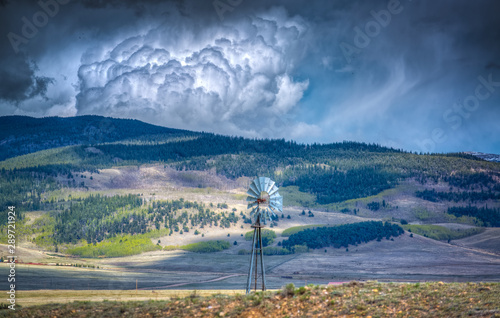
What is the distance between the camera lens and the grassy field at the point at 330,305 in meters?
29.6

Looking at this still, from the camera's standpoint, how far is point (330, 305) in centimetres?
3238

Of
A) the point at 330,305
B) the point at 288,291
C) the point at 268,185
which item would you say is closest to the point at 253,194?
the point at 268,185

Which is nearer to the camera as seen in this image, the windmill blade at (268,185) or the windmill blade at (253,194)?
the windmill blade at (253,194)

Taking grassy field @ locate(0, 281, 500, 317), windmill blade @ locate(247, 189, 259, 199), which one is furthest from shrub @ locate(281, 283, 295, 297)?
windmill blade @ locate(247, 189, 259, 199)

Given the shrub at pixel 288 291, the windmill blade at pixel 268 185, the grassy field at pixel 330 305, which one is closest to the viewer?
the grassy field at pixel 330 305

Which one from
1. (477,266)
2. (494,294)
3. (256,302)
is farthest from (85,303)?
(477,266)

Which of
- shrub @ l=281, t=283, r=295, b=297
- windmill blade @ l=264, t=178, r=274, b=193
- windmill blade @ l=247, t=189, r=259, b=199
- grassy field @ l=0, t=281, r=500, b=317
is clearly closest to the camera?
grassy field @ l=0, t=281, r=500, b=317

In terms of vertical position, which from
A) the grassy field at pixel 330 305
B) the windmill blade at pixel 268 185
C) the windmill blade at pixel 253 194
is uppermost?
the windmill blade at pixel 268 185

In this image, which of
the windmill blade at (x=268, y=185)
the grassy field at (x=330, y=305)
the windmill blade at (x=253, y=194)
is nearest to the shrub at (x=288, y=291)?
the grassy field at (x=330, y=305)

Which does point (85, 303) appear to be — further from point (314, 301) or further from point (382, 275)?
point (382, 275)

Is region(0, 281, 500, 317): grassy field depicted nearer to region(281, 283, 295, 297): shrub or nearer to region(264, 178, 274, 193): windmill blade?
region(281, 283, 295, 297): shrub

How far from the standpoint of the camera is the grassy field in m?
29.6

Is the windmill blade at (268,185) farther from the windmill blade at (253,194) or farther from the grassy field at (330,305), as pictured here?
the grassy field at (330,305)

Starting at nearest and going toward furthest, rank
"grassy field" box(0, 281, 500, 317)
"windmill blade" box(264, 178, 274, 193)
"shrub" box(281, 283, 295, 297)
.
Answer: "grassy field" box(0, 281, 500, 317) < "shrub" box(281, 283, 295, 297) < "windmill blade" box(264, 178, 274, 193)
